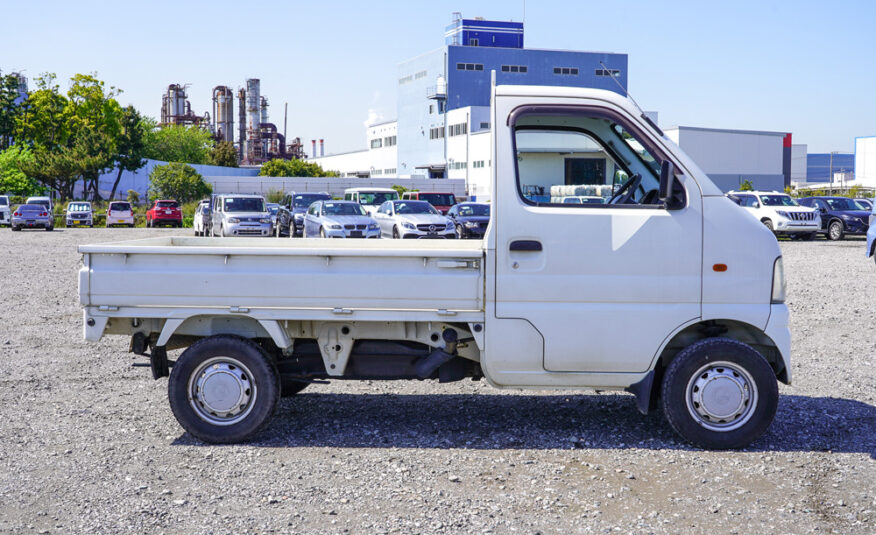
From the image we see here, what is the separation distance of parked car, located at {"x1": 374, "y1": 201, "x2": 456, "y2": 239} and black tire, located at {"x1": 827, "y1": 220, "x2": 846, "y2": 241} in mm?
16131

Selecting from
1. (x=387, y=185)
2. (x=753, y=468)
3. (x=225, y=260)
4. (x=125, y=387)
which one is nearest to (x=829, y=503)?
(x=753, y=468)

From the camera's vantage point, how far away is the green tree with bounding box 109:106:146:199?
72.0 meters

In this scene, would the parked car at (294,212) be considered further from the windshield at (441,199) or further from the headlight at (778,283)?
the headlight at (778,283)

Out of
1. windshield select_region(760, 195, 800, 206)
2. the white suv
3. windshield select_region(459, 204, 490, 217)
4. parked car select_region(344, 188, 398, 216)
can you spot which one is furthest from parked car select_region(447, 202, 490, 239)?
windshield select_region(760, 195, 800, 206)

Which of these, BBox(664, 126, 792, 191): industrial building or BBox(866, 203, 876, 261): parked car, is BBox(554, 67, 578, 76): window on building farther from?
BBox(866, 203, 876, 261): parked car

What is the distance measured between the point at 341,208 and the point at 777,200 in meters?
18.0

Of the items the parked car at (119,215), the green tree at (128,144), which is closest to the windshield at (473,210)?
the parked car at (119,215)

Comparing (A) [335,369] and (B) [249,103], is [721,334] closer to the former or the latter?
(A) [335,369]

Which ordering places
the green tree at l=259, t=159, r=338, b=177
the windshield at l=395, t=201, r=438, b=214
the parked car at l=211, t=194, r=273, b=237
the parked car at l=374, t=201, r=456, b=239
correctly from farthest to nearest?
the green tree at l=259, t=159, r=338, b=177 → the parked car at l=211, t=194, r=273, b=237 → the windshield at l=395, t=201, r=438, b=214 → the parked car at l=374, t=201, r=456, b=239

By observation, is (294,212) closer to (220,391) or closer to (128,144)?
(220,391)

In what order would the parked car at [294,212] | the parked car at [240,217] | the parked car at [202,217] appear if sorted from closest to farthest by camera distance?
the parked car at [240,217] → the parked car at [294,212] → the parked car at [202,217]

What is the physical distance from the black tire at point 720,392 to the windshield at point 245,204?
96.2 feet

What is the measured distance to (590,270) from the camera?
572 centimetres

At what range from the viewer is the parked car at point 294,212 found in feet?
120
